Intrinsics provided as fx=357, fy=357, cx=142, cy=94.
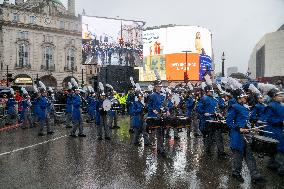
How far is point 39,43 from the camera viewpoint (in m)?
61.3

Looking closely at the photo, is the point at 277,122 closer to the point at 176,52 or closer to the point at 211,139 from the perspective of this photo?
the point at 211,139

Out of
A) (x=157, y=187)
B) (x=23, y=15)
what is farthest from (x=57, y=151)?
(x=23, y=15)

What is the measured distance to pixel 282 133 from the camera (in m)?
8.52

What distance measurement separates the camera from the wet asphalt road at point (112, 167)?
25.0ft

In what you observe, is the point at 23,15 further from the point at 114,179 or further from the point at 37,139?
the point at 114,179

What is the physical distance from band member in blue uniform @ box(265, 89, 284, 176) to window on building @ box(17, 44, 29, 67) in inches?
2190

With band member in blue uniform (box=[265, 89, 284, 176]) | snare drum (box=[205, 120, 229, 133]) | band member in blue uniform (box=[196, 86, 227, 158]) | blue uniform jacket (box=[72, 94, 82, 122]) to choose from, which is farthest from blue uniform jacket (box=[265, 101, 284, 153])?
blue uniform jacket (box=[72, 94, 82, 122])

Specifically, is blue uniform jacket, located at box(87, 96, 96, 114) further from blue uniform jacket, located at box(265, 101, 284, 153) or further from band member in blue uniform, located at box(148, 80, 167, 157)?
blue uniform jacket, located at box(265, 101, 284, 153)

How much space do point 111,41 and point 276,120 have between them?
1440 inches

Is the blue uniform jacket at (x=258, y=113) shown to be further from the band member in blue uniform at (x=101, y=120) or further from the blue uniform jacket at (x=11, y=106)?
the blue uniform jacket at (x=11, y=106)

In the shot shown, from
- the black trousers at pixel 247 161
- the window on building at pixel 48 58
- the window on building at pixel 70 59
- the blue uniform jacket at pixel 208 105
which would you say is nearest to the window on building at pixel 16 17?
the window on building at pixel 48 58

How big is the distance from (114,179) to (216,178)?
2288mm

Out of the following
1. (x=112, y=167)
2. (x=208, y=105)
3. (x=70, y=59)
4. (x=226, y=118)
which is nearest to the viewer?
(x=226, y=118)

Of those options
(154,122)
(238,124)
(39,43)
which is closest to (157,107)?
Answer: (154,122)
